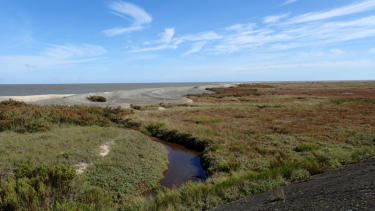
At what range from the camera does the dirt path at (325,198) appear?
13.3 ft

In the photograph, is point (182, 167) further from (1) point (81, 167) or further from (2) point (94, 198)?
(2) point (94, 198)

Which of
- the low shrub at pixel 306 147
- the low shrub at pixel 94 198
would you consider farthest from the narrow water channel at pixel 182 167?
the low shrub at pixel 306 147

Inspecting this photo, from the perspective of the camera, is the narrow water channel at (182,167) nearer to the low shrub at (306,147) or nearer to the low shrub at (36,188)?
the low shrub at (36,188)

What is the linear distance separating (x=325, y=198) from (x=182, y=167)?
24.5ft

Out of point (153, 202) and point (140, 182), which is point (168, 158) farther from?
point (153, 202)

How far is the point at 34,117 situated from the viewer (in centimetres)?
1608

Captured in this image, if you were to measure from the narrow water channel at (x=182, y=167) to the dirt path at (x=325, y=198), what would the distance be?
4.16 m

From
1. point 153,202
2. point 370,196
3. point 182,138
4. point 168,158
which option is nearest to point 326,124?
point 182,138

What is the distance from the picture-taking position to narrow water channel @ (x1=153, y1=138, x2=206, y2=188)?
9570mm

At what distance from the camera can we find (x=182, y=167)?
1112cm

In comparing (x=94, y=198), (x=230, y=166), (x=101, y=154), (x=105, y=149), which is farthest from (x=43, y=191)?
(x=230, y=166)

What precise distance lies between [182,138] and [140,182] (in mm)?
7132

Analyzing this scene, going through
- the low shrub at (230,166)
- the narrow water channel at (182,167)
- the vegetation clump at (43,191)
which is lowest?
the narrow water channel at (182,167)

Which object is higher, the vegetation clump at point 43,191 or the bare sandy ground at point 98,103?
the bare sandy ground at point 98,103
